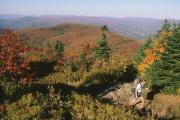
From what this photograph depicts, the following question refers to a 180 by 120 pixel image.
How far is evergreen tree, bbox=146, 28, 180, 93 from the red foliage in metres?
14.3

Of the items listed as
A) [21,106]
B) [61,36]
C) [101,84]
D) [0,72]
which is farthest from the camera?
[61,36]

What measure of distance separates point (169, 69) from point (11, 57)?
1625 centimetres

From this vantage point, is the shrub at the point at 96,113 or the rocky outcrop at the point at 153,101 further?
the rocky outcrop at the point at 153,101

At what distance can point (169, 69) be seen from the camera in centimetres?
2866

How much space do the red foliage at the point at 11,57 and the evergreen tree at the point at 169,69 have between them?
14.3m

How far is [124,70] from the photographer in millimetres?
32250

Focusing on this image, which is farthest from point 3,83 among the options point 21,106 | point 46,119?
point 46,119

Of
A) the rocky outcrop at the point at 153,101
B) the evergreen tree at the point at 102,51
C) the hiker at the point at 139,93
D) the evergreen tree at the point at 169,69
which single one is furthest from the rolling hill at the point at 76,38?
the hiker at the point at 139,93

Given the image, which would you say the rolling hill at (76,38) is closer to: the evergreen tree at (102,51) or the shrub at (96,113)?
the evergreen tree at (102,51)

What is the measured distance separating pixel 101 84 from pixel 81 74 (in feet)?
14.3

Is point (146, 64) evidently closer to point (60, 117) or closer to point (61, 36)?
point (60, 117)

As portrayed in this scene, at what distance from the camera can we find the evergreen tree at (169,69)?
27.7 meters

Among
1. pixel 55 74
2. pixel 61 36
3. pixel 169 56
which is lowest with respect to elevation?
pixel 61 36

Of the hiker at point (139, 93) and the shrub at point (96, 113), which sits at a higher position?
the shrub at point (96, 113)
